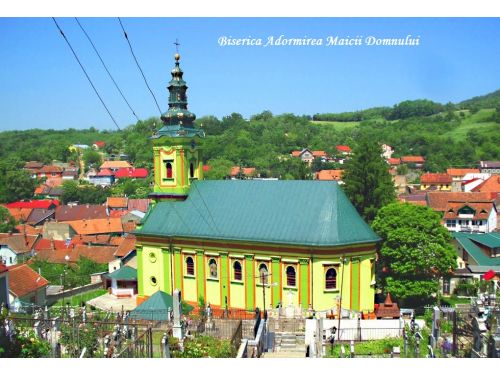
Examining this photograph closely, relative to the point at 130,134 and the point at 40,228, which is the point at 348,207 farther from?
the point at 130,134

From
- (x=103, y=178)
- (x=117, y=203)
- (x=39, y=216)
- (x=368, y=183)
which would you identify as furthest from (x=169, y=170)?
(x=103, y=178)

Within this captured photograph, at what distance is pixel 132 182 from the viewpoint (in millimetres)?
84812

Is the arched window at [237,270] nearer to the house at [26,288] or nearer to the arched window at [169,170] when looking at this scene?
the arched window at [169,170]

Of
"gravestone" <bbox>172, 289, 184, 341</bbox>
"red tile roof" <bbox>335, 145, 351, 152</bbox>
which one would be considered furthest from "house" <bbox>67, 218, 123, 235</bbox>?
"red tile roof" <bbox>335, 145, 351, 152</bbox>

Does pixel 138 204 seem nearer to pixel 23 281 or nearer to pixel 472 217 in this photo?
pixel 472 217

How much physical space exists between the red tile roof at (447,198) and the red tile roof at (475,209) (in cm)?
207

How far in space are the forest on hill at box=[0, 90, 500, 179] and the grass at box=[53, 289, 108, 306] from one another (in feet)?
183

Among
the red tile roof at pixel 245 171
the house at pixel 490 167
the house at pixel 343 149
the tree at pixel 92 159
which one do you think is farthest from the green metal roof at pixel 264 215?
the tree at pixel 92 159

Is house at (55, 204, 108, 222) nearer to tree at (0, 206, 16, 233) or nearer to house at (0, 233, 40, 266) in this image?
tree at (0, 206, 16, 233)

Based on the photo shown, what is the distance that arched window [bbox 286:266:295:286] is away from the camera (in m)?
25.6

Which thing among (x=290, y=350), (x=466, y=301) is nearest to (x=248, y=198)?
(x=290, y=350)

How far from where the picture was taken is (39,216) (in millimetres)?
64812

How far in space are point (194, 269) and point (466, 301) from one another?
12970mm

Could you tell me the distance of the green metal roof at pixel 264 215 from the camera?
2528 centimetres
